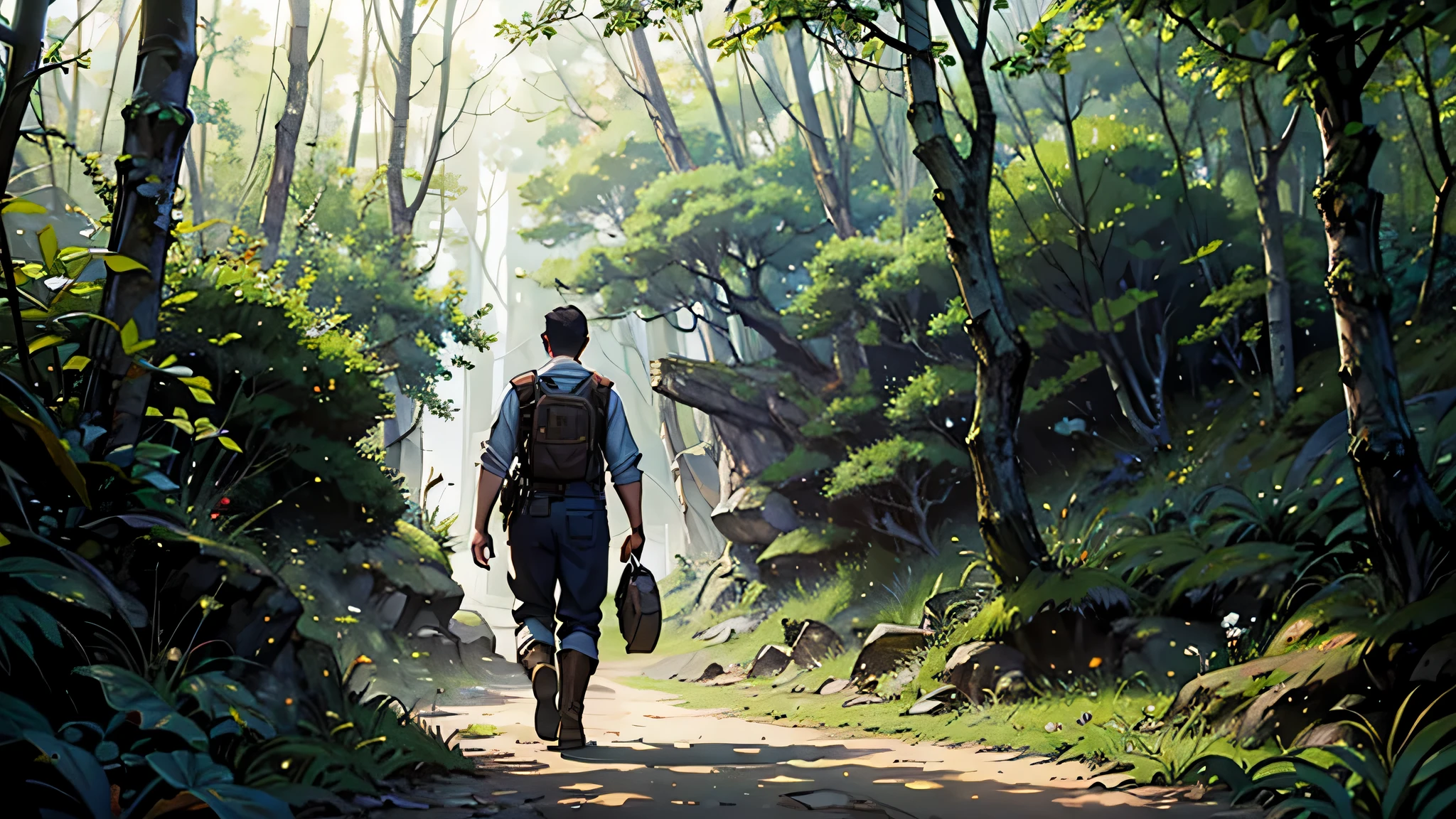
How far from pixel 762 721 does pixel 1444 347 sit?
6.44m

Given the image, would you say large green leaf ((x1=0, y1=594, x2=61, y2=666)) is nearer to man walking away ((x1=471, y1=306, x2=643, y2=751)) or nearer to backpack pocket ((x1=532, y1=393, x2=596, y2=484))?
man walking away ((x1=471, y1=306, x2=643, y2=751))

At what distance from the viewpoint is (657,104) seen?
19516 mm

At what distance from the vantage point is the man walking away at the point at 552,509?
15.8ft

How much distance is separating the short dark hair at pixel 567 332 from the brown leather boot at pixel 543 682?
151 centimetres

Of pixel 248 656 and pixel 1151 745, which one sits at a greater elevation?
pixel 248 656

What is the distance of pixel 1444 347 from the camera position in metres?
8.23

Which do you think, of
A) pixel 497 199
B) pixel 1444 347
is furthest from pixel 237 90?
pixel 1444 347

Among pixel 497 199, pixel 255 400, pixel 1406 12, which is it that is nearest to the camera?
pixel 1406 12

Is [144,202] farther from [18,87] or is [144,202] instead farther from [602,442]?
[602,442]

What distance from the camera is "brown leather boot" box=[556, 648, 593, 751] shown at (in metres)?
4.63

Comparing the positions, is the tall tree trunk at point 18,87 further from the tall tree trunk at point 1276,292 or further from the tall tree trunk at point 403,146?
the tall tree trunk at point 403,146

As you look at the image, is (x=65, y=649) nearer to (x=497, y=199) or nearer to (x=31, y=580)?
(x=31, y=580)

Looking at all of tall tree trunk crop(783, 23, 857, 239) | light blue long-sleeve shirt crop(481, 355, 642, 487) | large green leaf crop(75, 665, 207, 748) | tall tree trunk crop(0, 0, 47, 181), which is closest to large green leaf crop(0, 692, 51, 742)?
large green leaf crop(75, 665, 207, 748)

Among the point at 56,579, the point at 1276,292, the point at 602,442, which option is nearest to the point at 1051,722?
the point at 602,442
